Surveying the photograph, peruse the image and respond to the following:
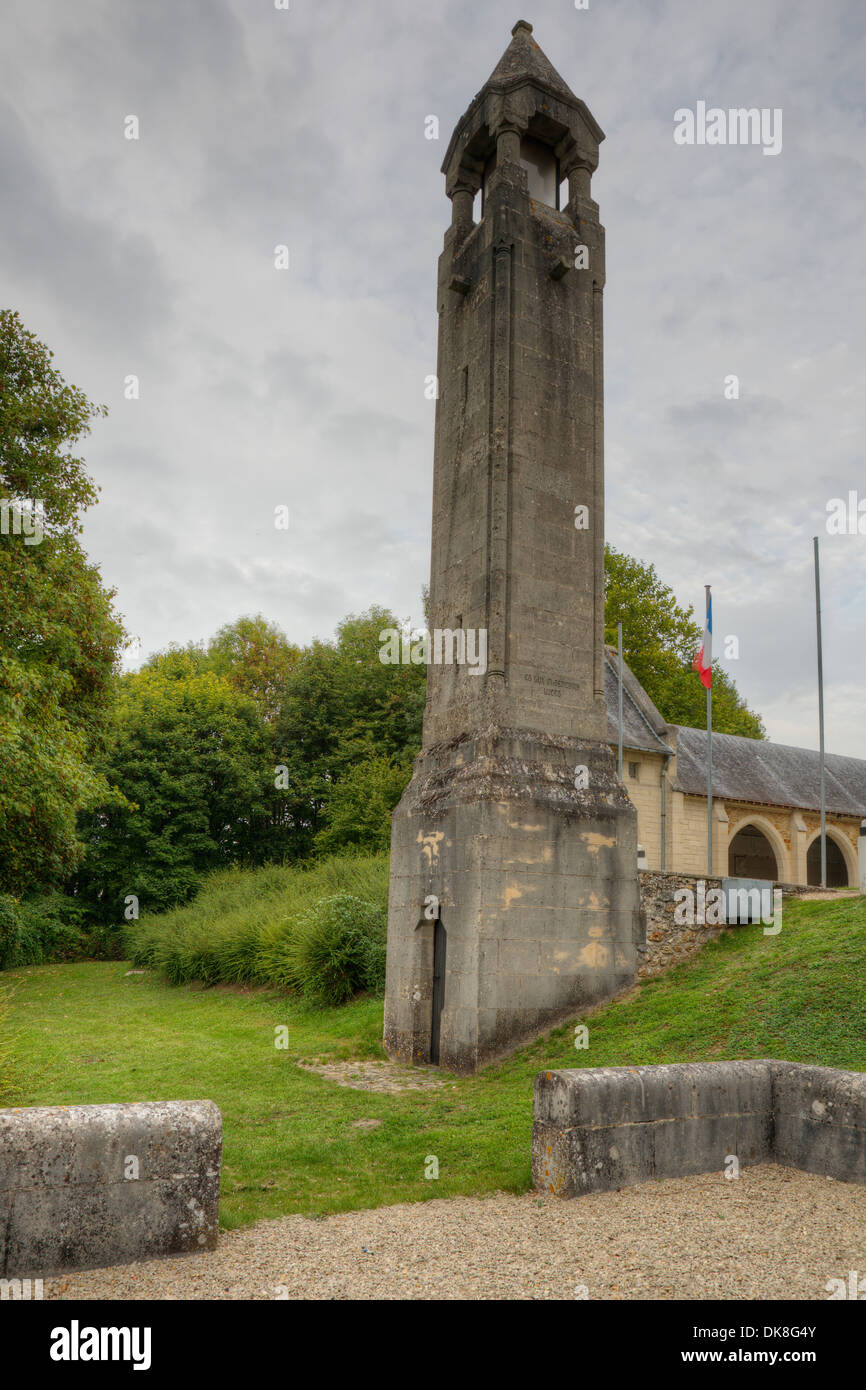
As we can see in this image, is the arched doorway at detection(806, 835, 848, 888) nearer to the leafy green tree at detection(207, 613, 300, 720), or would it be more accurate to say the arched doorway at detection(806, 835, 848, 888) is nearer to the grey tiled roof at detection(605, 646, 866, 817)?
the grey tiled roof at detection(605, 646, 866, 817)

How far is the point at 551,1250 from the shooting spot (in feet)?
15.3

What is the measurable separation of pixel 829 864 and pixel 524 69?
84.7ft

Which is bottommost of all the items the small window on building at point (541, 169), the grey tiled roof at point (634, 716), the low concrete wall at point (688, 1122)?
the low concrete wall at point (688, 1122)

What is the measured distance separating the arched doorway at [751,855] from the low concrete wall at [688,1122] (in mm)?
24012

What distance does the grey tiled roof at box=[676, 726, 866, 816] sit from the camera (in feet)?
89.0

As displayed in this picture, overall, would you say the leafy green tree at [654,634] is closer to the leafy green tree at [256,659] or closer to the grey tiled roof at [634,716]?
the grey tiled roof at [634,716]

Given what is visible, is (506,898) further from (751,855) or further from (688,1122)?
(751,855)

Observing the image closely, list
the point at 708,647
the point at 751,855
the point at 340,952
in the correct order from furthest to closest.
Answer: the point at 751,855, the point at 708,647, the point at 340,952

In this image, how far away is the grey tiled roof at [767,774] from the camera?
2712 cm

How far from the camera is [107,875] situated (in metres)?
30.1

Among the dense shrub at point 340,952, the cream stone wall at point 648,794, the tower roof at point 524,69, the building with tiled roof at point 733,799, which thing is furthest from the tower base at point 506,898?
the cream stone wall at point 648,794

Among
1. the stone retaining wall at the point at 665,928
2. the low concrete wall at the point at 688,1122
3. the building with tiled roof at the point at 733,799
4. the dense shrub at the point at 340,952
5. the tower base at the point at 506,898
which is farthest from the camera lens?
the building with tiled roof at the point at 733,799

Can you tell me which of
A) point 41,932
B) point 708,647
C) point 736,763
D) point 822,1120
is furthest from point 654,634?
point 822,1120

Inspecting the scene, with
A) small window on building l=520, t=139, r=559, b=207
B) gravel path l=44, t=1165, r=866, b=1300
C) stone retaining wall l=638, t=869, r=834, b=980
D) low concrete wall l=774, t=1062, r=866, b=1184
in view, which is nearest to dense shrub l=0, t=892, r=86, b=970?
stone retaining wall l=638, t=869, r=834, b=980
